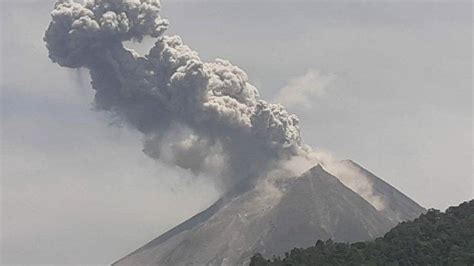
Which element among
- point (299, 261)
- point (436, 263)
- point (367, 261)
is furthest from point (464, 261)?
point (299, 261)

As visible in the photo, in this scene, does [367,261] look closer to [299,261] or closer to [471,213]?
[299,261]

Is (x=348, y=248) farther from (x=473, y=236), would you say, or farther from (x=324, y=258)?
(x=473, y=236)

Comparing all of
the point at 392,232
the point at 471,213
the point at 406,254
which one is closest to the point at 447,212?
the point at 471,213

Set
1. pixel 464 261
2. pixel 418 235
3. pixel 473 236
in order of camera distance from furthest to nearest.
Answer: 1. pixel 418 235
2. pixel 473 236
3. pixel 464 261

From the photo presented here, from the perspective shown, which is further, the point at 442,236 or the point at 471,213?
the point at 471,213

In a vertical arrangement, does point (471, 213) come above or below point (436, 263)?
above

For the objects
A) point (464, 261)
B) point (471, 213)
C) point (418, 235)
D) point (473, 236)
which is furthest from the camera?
point (471, 213)
